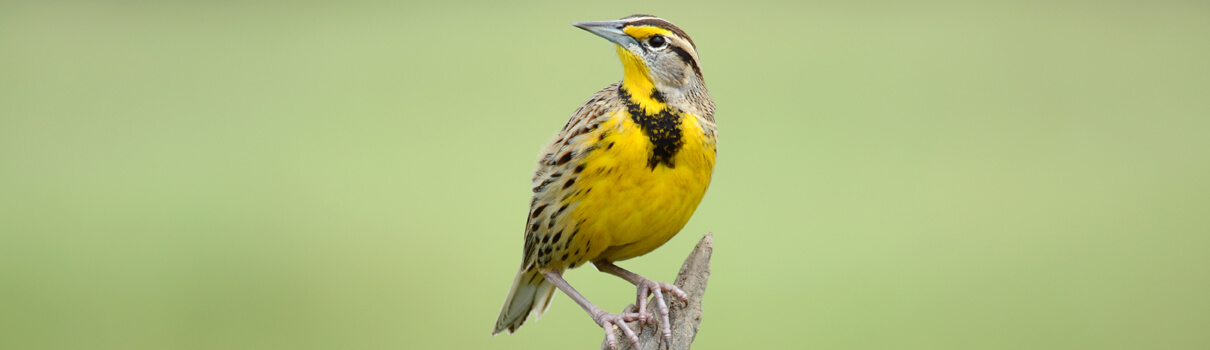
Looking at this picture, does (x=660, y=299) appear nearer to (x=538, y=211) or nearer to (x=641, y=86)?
(x=538, y=211)

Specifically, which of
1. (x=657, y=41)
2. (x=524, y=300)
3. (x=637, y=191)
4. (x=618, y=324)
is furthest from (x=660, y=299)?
(x=657, y=41)

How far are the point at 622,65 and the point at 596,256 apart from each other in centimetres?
43

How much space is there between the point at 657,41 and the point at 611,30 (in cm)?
9

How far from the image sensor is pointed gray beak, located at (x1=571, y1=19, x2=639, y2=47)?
1958 mm

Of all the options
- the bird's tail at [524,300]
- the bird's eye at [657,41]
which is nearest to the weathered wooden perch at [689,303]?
the bird's tail at [524,300]

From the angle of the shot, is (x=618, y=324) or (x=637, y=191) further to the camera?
(x=618, y=324)

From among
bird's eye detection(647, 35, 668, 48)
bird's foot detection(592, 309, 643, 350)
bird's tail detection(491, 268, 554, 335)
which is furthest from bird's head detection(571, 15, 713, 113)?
bird's tail detection(491, 268, 554, 335)

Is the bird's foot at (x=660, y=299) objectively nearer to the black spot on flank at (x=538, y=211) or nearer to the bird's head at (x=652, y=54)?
the black spot on flank at (x=538, y=211)

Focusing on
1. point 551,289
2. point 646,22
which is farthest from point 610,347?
point 646,22

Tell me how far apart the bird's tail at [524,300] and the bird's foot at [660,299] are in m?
0.27

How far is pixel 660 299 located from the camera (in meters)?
2.16

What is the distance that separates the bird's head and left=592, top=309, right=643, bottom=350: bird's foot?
46cm

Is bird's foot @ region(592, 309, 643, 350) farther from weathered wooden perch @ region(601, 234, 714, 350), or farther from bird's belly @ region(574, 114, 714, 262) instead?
bird's belly @ region(574, 114, 714, 262)

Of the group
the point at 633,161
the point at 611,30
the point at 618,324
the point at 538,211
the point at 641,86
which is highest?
the point at 611,30
